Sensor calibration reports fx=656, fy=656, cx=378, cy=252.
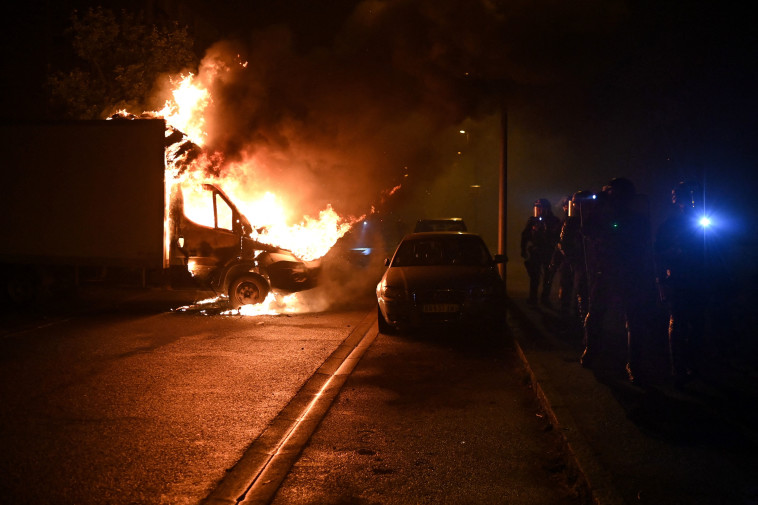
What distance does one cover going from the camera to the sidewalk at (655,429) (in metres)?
3.94

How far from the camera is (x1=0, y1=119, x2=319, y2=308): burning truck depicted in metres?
11.5

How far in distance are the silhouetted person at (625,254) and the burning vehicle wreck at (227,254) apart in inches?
302

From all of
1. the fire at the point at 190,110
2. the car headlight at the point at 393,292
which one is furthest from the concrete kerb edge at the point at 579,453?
the fire at the point at 190,110

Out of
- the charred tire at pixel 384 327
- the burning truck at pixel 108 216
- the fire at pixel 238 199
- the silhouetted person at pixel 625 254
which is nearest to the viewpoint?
the silhouetted person at pixel 625 254

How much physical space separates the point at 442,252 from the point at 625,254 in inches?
172

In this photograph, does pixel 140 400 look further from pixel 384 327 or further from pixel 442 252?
pixel 442 252

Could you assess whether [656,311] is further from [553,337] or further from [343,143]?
[343,143]

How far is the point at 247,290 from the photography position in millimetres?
12961

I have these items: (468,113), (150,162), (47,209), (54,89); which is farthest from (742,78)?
(54,89)

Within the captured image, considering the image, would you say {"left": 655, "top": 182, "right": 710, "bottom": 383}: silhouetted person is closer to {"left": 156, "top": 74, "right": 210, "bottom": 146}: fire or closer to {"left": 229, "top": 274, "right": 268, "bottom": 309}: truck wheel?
{"left": 229, "top": 274, "right": 268, "bottom": 309}: truck wheel

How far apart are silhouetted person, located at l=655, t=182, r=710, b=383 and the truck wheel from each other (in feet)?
27.1

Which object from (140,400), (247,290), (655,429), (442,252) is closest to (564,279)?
(442,252)

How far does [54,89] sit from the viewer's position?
59.3 ft

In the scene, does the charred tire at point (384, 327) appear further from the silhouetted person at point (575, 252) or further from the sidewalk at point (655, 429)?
the silhouetted person at point (575, 252)
